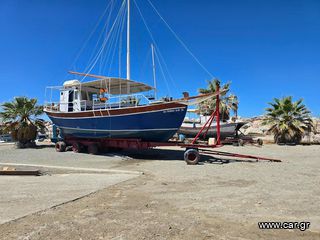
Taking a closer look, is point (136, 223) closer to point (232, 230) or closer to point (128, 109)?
point (232, 230)

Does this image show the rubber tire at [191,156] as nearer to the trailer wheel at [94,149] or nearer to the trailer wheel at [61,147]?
the trailer wheel at [94,149]

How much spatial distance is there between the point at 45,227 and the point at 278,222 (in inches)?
159

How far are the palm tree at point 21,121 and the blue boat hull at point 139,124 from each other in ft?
26.3

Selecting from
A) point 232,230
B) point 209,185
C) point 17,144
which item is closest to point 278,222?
point 232,230

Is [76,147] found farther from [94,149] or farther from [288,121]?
[288,121]

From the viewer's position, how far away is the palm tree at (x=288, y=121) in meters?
28.3

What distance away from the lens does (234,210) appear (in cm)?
602

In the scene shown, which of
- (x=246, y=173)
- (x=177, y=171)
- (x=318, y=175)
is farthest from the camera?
(x=177, y=171)

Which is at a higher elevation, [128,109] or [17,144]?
[128,109]

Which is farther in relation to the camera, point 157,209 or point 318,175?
point 318,175
